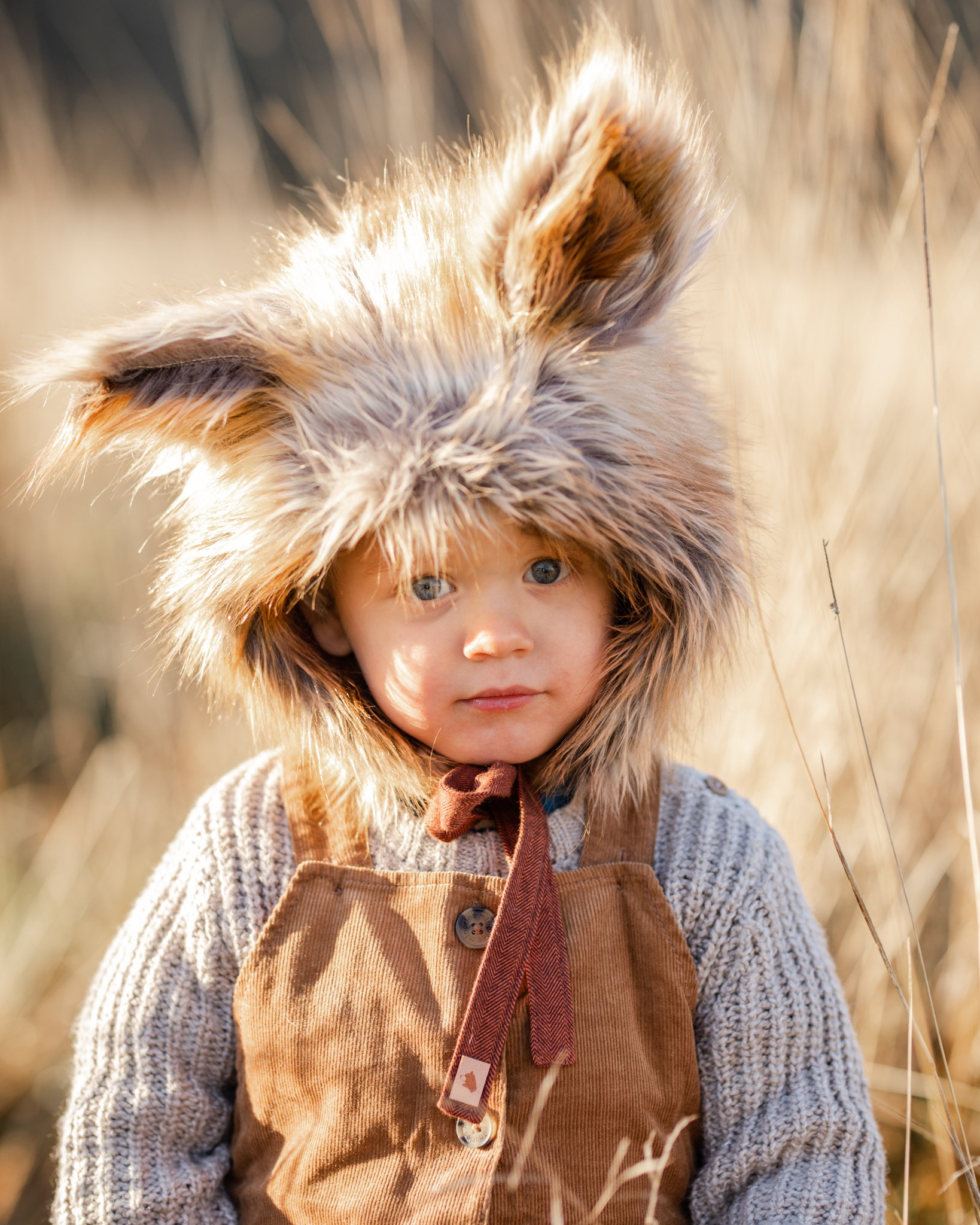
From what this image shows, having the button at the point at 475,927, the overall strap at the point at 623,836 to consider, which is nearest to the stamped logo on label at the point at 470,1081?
the button at the point at 475,927

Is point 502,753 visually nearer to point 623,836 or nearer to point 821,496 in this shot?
point 623,836

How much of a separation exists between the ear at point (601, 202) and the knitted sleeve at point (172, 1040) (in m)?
0.64

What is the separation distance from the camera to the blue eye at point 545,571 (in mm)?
947

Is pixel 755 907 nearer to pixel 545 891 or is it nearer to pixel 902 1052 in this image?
pixel 545 891

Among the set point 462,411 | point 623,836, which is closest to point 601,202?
point 462,411

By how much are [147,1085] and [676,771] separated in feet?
2.23

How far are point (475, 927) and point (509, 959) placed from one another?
0.19ft

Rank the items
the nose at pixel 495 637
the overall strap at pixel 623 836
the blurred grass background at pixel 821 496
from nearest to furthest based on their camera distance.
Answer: the nose at pixel 495 637
the overall strap at pixel 623 836
the blurred grass background at pixel 821 496

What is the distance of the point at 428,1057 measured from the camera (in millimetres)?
963

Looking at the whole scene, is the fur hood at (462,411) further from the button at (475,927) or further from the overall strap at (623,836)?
the button at (475,927)

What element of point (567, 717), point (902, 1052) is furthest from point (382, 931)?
point (902, 1052)

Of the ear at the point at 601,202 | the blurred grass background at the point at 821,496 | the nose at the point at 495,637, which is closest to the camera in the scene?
the ear at the point at 601,202

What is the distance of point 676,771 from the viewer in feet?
3.86

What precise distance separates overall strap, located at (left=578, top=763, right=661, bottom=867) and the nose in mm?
259
